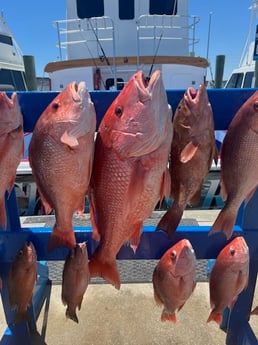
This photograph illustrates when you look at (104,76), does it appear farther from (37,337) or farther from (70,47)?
(37,337)

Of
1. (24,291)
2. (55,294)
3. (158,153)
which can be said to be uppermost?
(158,153)

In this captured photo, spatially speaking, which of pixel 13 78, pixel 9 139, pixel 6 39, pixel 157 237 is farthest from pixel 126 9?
pixel 9 139

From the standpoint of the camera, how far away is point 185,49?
8914mm

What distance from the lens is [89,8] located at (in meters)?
8.91

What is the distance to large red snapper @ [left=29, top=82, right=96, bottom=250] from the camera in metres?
1.12

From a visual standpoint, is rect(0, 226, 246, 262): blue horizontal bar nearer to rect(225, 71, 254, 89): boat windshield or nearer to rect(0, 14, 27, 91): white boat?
rect(225, 71, 254, 89): boat windshield

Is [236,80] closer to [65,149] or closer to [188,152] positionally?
[188,152]

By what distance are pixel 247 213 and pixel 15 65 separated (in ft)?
42.7

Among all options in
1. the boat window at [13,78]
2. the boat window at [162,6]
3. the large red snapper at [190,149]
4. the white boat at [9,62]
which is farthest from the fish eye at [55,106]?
the boat window at [13,78]

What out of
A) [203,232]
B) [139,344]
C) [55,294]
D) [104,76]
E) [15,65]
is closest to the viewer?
[203,232]

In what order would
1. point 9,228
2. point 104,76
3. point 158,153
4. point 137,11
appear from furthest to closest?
1. point 137,11
2. point 104,76
3. point 9,228
4. point 158,153

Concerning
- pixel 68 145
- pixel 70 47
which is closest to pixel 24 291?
pixel 68 145

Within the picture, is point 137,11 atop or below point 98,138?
atop

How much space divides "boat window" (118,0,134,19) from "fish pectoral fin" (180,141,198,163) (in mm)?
8878
